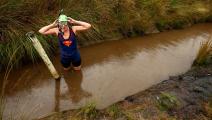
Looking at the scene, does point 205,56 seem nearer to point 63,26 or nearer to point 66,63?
point 66,63

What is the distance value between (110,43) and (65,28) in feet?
8.37

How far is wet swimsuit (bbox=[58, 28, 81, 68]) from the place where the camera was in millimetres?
6289

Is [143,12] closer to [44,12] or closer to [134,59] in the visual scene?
[134,59]

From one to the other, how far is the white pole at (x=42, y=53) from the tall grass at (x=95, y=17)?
→ 795mm

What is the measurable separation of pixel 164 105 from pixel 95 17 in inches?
142

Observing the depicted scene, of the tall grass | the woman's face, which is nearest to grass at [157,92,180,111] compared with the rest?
the woman's face

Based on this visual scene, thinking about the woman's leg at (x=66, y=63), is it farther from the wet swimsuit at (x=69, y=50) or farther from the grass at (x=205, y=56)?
the grass at (x=205, y=56)

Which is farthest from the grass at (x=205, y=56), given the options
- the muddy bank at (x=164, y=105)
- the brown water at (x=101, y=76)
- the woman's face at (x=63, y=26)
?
the woman's face at (x=63, y=26)

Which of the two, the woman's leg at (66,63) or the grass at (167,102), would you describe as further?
the woman's leg at (66,63)

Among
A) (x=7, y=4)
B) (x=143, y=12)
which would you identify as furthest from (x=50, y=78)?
(x=143, y=12)

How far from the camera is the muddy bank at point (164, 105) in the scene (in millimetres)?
5180

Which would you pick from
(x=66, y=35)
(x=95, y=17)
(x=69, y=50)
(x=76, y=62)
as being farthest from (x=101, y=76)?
(x=95, y=17)

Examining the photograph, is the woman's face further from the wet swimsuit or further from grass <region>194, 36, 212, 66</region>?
grass <region>194, 36, 212, 66</region>

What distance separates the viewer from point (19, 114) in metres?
5.29
